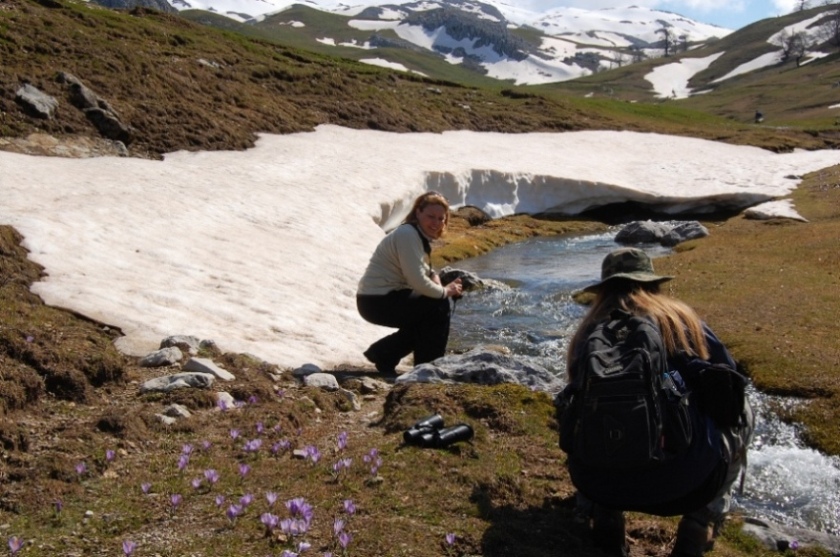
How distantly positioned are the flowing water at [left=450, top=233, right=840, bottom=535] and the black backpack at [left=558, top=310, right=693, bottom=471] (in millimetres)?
4201

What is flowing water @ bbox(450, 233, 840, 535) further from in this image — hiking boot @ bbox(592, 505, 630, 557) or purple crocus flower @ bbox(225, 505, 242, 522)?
purple crocus flower @ bbox(225, 505, 242, 522)

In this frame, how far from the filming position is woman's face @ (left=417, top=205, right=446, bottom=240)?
39.8ft

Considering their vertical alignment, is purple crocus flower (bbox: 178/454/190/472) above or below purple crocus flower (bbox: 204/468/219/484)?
below

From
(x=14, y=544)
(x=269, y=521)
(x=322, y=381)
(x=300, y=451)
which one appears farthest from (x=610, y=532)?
(x=322, y=381)

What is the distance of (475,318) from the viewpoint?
19625mm

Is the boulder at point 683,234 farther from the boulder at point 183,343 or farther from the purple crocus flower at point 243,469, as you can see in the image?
the purple crocus flower at point 243,469

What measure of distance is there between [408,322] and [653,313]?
22.9 feet

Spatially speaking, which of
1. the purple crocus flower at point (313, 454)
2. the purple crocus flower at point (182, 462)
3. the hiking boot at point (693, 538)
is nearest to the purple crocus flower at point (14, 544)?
the purple crocus flower at point (182, 462)

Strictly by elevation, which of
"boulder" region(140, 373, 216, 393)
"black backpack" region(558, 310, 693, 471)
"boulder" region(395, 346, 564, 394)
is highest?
"black backpack" region(558, 310, 693, 471)

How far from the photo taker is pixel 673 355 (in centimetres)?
627

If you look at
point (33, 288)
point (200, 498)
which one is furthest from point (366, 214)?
point (200, 498)

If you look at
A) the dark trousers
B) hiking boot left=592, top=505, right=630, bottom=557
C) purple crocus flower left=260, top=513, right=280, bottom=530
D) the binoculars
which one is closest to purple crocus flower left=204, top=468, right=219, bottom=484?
purple crocus flower left=260, top=513, right=280, bottom=530

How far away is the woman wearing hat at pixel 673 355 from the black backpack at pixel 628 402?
0.27 meters

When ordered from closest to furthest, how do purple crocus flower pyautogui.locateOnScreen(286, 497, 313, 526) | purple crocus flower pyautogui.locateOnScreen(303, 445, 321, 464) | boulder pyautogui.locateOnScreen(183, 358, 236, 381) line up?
purple crocus flower pyautogui.locateOnScreen(286, 497, 313, 526) < purple crocus flower pyautogui.locateOnScreen(303, 445, 321, 464) < boulder pyautogui.locateOnScreen(183, 358, 236, 381)
